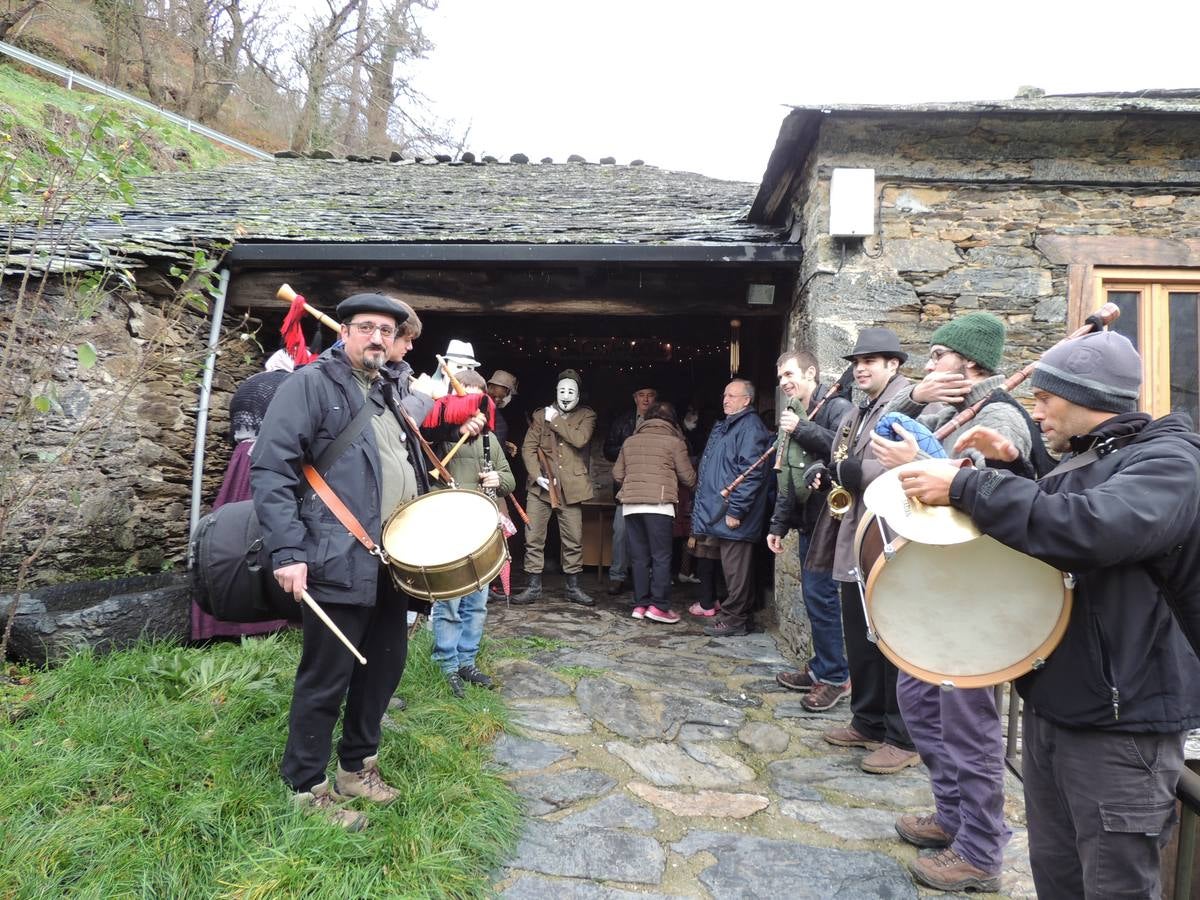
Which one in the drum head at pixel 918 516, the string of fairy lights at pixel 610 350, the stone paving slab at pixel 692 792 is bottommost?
the stone paving slab at pixel 692 792

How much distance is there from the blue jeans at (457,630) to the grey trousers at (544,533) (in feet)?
8.74

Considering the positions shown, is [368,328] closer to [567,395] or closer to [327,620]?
[327,620]

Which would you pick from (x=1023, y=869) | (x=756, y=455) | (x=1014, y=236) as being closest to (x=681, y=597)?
(x=756, y=455)

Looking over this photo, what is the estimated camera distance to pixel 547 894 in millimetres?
2408

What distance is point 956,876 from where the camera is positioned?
240 cm

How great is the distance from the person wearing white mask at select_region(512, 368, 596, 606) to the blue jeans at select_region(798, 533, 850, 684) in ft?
9.96

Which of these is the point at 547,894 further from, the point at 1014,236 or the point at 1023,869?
the point at 1014,236

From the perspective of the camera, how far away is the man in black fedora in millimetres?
3199

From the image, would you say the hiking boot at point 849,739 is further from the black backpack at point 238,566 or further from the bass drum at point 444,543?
the black backpack at point 238,566

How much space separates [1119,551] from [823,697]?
2.66 meters

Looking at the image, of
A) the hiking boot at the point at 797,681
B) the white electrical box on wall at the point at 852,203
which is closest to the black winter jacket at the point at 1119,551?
the hiking boot at the point at 797,681

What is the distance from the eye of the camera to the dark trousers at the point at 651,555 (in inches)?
238

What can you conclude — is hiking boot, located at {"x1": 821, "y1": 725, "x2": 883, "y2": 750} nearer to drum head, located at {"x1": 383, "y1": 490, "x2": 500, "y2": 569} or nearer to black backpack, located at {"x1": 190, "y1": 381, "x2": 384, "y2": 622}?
drum head, located at {"x1": 383, "y1": 490, "x2": 500, "y2": 569}

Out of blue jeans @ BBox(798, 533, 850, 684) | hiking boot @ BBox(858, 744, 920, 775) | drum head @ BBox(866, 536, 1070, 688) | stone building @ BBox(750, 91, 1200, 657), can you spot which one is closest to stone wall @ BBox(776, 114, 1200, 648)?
stone building @ BBox(750, 91, 1200, 657)
